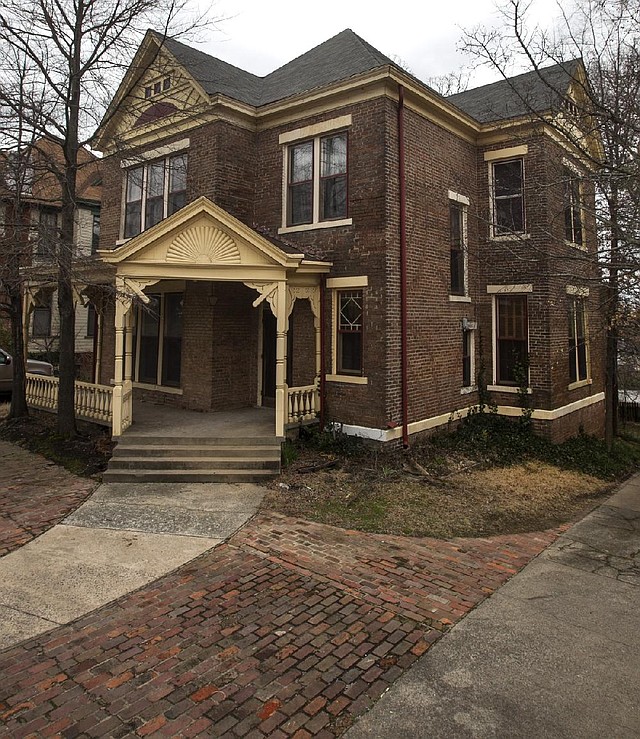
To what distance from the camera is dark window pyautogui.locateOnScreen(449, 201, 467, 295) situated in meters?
12.4

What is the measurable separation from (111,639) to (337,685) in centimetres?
183

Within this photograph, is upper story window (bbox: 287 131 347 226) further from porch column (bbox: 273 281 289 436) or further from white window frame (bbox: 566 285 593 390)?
white window frame (bbox: 566 285 593 390)

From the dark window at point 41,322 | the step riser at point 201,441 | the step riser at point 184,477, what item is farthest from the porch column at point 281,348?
the dark window at point 41,322

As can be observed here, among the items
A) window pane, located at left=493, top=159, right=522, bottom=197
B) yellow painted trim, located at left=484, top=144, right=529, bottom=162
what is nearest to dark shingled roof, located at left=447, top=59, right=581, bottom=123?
yellow painted trim, located at left=484, top=144, right=529, bottom=162

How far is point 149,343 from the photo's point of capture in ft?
44.8

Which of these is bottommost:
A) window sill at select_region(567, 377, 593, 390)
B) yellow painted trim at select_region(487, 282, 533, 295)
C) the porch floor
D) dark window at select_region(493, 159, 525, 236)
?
the porch floor

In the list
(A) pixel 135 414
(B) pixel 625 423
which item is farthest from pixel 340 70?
(B) pixel 625 423

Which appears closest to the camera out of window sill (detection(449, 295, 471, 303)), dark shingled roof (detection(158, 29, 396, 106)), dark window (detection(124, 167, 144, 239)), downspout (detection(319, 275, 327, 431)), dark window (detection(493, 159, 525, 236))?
downspout (detection(319, 275, 327, 431))

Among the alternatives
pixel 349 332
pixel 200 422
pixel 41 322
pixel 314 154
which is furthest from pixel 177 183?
pixel 41 322

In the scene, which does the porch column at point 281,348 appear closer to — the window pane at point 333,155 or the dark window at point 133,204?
the window pane at point 333,155

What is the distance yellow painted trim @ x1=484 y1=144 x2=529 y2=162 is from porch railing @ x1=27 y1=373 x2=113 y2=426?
10404mm

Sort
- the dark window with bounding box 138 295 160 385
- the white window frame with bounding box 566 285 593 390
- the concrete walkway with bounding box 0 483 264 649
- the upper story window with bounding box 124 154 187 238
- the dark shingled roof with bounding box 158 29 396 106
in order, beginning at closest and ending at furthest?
the concrete walkway with bounding box 0 483 264 649 → the dark shingled roof with bounding box 158 29 396 106 → the upper story window with bounding box 124 154 187 238 → the white window frame with bounding box 566 285 593 390 → the dark window with bounding box 138 295 160 385

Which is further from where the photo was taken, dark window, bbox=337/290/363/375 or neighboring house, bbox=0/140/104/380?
dark window, bbox=337/290/363/375

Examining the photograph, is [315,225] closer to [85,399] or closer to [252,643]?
[85,399]
